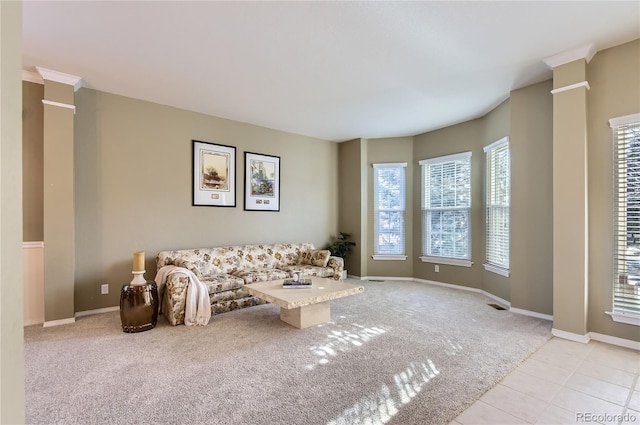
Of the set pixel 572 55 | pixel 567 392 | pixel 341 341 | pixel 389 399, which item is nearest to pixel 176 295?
pixel 341 341

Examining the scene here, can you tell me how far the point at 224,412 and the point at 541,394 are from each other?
2.14m

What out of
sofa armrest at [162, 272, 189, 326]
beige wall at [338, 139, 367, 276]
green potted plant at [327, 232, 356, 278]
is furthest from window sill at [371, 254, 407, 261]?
sofa armrest at [162, 272, 189, 326]

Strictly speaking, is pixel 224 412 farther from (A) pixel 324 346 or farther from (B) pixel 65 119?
(B) pixel 65 119

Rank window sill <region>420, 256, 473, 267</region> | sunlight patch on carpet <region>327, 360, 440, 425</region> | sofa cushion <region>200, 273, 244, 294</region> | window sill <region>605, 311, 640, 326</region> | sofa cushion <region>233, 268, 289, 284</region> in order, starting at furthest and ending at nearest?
window sill <region>420, 256, 473, 267</region> → sofa cushion <region>233, 268, 289, 284</region> → sofa cushion <region>200, 273, 244, 294</region> → window sill <region>605, 311, 640, 326</region> → sunlight patch on carpet <region>327, 360, 440, 425</region>

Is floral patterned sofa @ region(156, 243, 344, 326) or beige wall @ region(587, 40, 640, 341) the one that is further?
floral patterned sofa @ region(156, 243, 344, 326)

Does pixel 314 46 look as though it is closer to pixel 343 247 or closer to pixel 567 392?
pixel 567 392

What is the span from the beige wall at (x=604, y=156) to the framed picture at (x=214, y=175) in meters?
4.60

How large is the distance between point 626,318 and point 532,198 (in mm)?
1491

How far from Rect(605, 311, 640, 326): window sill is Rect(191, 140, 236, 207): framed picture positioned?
4.86m

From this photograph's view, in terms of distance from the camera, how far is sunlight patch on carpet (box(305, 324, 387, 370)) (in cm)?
263

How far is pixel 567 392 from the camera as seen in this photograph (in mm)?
2107

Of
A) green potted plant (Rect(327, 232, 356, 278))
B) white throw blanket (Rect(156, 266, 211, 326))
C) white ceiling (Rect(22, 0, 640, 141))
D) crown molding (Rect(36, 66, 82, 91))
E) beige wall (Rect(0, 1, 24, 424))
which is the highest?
white ceiling (Rect(22, 0, 640, 141))

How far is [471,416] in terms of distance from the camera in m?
1.85

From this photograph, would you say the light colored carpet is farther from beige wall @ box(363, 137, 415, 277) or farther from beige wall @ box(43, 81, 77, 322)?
beige wall @ box(363, 137, 415, 277)
